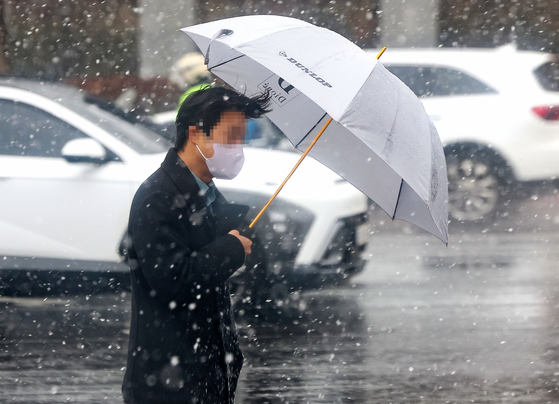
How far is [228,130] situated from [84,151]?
3469mm

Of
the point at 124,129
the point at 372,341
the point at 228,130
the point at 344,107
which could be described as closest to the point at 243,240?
the point at 228,130

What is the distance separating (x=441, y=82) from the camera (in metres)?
10.0

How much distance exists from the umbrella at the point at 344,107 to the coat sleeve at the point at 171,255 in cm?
58

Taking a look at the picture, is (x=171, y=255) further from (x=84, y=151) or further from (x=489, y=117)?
(x=489, y=117)

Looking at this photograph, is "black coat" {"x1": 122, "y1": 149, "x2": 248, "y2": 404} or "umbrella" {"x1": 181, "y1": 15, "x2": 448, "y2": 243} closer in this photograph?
"black coat" {"x1": 122, "y1": 149, "x2": 248, "y2": 404}

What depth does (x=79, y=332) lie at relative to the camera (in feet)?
18.4

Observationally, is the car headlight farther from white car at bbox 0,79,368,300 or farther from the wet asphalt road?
the wet asphalt road

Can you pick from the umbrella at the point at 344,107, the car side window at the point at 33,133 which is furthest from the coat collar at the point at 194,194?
the car side window at the point at 33,133

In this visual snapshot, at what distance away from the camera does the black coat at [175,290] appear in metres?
2.32

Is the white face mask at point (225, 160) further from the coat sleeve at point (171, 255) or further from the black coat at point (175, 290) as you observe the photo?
the coat sleeve at point (171, 255)

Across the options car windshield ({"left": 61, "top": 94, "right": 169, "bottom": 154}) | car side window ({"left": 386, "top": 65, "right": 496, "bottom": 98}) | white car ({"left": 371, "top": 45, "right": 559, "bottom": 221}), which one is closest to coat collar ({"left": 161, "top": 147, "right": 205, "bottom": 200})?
car windshield ({"left": 61, "top": 94, "right": 169, "bottom": 154})

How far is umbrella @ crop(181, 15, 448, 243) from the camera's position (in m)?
2.58

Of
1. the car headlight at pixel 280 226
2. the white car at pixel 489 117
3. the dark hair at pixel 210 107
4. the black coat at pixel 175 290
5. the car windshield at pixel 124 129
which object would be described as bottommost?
the white car at pixel 489 117

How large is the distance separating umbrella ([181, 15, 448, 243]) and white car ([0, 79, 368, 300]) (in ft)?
7.90
